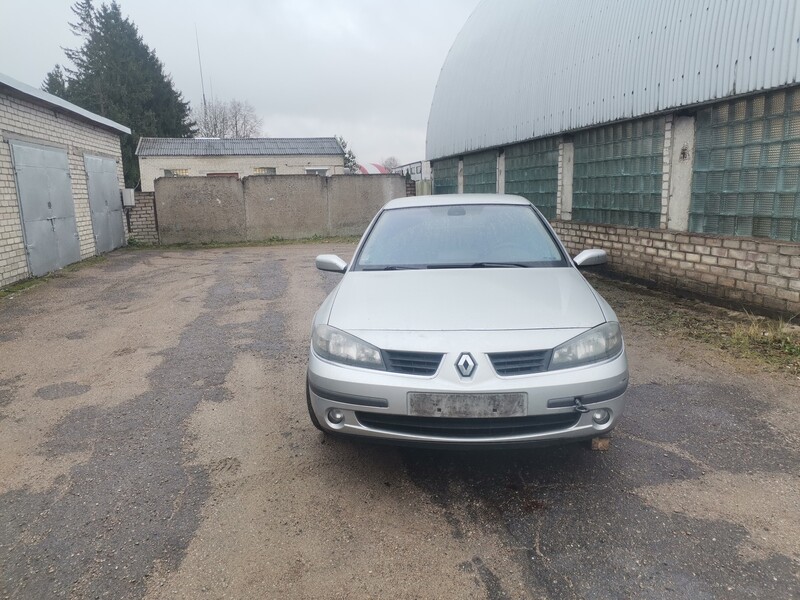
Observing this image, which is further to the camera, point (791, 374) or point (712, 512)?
point (791, 374)

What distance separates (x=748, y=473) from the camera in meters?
3.06

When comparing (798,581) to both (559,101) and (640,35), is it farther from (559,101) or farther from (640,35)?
(559,101)

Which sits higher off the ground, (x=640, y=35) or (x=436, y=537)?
(x=640, y=35)

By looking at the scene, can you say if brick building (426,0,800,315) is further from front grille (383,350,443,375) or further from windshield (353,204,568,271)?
front grille (383,350,443,375)

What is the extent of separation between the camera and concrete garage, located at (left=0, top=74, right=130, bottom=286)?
9516 mm

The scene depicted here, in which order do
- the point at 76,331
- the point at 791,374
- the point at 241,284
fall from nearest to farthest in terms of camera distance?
the point at 791,374
the point at 76,331
the point at 241,284

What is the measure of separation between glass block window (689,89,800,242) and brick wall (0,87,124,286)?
35.9ft

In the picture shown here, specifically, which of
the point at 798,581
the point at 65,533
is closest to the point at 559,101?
the point at 798,581

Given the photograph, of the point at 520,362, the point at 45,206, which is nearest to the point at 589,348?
the point at 520,362

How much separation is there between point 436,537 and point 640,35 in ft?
26.3

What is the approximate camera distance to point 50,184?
11.1m

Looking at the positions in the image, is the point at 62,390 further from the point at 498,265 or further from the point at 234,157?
the point at 234,157

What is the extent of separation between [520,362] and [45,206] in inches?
450

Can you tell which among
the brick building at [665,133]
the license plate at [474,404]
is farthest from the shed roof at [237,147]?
the license plate at [474,404]
